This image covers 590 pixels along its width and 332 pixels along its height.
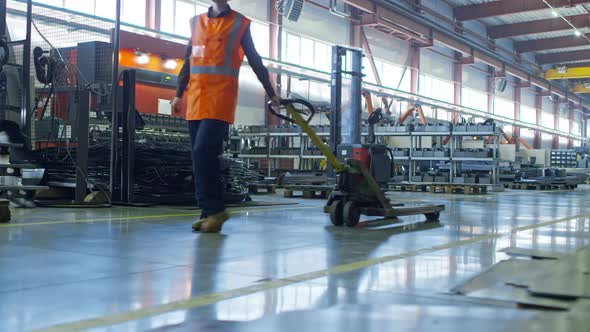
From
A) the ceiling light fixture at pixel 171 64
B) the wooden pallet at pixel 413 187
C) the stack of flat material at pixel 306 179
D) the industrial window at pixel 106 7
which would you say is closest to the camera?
the ceiling light fixture at pixel 171 64

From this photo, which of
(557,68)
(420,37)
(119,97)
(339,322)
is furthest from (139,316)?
(557,68)

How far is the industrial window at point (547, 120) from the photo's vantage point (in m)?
41.7

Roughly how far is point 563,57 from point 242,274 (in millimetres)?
35027

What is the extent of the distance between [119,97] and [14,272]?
4695 millimetres

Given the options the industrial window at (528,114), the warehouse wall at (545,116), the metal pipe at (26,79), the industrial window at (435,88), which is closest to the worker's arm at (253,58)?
the metal pipe at (26,79)

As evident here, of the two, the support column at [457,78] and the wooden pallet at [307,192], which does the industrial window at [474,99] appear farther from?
the wooden pallet at [307,192]

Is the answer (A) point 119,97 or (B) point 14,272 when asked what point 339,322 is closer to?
(B) point 14,272

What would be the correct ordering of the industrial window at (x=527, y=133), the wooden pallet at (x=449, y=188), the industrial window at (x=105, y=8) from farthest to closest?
the industrial window at (x=527, y=133)
the wooden pallet at (x=449, y=188)
the industrial window at (x=105, y=8)

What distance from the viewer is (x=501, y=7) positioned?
78.5 feet

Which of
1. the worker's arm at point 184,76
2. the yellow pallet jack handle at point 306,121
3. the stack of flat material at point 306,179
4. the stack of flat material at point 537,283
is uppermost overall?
the worker's arm at point 184,76

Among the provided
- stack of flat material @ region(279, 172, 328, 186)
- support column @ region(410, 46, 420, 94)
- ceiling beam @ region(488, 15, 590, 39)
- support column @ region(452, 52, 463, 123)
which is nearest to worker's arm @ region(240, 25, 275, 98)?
stack of flat material @ region(279, 172, 328, 186)

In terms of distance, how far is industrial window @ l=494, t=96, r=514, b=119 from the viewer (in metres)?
35.0

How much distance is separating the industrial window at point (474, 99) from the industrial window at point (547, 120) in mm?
9773

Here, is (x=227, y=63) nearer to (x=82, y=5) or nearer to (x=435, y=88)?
(x=82, y=5)
